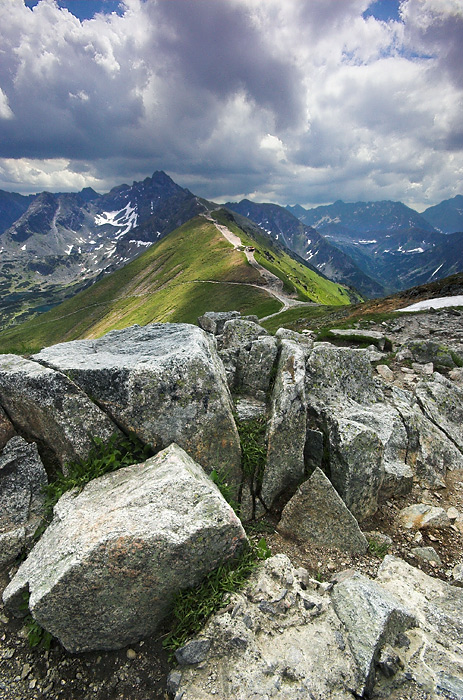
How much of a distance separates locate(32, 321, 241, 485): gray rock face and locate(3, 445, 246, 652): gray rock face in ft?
5.76

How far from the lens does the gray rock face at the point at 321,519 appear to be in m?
8.84

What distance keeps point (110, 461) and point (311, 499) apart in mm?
5816

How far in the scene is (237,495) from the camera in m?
9.18

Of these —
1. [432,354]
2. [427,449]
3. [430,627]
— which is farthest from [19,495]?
[432,354]

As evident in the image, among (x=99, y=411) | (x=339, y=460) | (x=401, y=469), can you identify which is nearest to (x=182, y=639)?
(x=99, y=411)

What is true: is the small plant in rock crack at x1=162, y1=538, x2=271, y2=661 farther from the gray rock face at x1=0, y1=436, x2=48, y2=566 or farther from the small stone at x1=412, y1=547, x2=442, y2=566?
the small stone at x1=412, y1=547, x2=442, y2=566

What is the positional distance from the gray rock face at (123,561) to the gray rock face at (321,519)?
8.65 ft

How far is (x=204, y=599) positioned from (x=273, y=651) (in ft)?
5.08

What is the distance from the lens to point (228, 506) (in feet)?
23.3

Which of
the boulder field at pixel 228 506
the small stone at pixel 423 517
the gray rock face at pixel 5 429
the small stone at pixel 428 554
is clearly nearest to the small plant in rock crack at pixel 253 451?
the boulder field at pixel 228 506

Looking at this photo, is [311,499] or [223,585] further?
[311,499]

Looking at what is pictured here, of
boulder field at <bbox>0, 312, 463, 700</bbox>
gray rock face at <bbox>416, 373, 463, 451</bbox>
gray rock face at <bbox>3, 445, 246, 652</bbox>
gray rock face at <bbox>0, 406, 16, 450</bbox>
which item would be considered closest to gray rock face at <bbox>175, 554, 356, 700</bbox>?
boulder field at <bbox>0, 312, 463, 700</bbox>

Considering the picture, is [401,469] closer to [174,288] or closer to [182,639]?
[182,639]

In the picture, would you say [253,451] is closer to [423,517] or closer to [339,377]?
[339,377]
